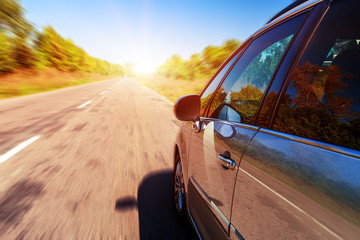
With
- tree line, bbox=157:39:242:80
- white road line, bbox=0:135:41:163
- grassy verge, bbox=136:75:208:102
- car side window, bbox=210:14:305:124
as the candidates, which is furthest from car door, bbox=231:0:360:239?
tree line, bbox=157:39:242:80

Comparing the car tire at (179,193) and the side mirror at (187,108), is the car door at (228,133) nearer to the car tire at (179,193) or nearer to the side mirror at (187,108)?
the side mirror at (187,108)

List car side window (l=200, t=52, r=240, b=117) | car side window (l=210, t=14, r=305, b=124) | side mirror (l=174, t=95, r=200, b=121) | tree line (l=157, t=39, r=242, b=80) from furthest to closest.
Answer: tree line (l=157, t=39, r=242, b=80) < car side window (l=200, t=52, r=240, b=117) < side mirror (l=174, t=95, r=200, b=121) < car side window (l=210, t=14, r=305, b=124)

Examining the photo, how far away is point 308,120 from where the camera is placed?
36.3 inches

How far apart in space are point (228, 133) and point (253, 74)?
52 centimetres

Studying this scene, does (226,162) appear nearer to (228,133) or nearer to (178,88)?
(228,133)

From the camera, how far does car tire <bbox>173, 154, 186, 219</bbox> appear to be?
2.04 metres

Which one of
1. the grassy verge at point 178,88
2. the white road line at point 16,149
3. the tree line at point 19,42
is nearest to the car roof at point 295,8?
the white road line at point 16,149

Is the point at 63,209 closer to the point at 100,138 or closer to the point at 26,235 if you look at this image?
the point at 26,235

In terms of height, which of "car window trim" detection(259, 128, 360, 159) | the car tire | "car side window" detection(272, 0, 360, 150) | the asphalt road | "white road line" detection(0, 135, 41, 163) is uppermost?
"car side window" detection(272, 0, 360, 150)

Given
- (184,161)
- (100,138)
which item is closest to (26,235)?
(184,161)

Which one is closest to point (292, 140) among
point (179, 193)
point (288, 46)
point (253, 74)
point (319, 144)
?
point (319, 144)

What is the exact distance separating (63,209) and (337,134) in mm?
2464

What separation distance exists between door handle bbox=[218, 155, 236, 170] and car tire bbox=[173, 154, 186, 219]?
0.96 m

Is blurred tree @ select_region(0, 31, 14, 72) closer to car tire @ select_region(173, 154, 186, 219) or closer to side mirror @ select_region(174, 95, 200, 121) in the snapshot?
car tire @ select_region(173, 154, 186, 219)
